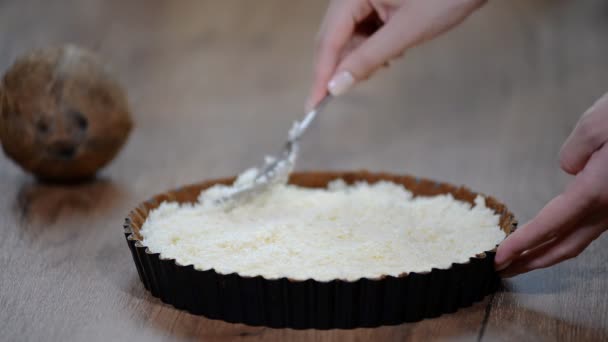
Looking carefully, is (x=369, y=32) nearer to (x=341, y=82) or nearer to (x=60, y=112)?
(x=341, y=82)

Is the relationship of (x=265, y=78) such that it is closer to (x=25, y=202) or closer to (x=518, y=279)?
(x=25, y=202)

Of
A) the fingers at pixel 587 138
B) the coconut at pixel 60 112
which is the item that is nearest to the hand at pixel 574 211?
the fingers at pixel 587 138

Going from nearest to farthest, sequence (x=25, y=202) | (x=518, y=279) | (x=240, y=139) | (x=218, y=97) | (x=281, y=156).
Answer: (x=518, y=279)
(x=281, y=156)
(x=25, y=202)
(x=240, y=139)
(x=218, y=97)

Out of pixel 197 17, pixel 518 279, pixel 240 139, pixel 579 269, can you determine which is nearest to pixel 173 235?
pixel 518 279

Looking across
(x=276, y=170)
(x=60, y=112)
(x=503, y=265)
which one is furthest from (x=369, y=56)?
(x=60, y=112)

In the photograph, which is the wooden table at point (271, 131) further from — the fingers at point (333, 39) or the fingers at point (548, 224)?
the fingers at point (333, 39)

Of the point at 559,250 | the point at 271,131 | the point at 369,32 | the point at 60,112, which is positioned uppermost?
the point at 60,112
